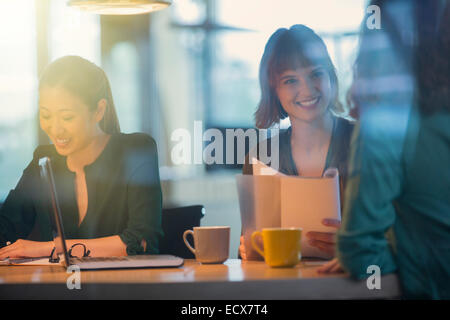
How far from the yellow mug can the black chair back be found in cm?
95

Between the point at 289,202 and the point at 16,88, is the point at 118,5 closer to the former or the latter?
the point at 289,202

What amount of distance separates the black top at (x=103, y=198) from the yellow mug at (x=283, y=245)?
684 millimetres

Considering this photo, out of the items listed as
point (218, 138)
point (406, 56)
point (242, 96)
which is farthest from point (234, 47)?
point (406, 56)

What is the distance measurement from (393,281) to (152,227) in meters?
0.98

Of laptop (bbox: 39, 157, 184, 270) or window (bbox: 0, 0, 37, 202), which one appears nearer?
laptop (bbox: 39, 157, 184, 270)

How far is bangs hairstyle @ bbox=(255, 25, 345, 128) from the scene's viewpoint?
7.13 ft

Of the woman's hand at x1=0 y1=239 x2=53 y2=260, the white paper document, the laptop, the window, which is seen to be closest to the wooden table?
the laptop

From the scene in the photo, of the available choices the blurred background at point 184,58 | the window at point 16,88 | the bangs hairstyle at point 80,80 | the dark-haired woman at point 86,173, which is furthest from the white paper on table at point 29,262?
the blurred background at point 184,58

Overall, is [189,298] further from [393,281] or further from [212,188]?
[212,188]

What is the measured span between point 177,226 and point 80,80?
65cm

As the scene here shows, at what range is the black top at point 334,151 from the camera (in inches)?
83.2

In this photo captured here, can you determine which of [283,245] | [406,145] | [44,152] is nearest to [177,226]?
[44,152]

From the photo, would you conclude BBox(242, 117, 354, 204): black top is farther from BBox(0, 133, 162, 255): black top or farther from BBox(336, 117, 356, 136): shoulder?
BBox(0, 133, 162, 255): black top

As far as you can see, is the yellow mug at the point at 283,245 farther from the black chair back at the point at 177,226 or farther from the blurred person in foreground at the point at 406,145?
the black chair back at the point at 177,226
